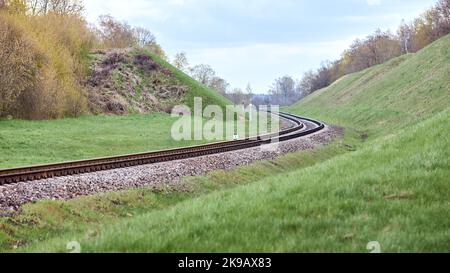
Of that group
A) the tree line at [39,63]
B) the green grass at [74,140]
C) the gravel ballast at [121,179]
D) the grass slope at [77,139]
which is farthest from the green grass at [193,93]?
the gravel ballast at [121,179]

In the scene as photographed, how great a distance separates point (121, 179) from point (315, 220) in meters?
10.1

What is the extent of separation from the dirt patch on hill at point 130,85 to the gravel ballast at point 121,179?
3133 centimetres

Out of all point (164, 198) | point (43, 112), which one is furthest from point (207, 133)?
point (164, 198)

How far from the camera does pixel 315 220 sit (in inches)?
300

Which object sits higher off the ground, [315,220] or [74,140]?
[315,220]

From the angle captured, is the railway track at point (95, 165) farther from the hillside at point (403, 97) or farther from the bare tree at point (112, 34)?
the bare tree at point (112, 34)

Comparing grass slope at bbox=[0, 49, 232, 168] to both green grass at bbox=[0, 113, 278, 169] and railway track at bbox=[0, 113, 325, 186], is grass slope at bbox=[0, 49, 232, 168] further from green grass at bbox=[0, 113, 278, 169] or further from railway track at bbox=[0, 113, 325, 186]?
railway track at bbox=[0, 113, 325, 186]

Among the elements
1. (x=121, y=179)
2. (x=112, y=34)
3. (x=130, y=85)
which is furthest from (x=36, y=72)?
(x=112, y=34)

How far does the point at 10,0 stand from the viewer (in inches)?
1761

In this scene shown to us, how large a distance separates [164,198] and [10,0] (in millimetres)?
36143

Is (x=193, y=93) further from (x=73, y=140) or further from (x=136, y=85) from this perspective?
(x=73, y=140)

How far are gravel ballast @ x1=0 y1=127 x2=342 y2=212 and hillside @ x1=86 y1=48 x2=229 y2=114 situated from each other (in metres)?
31.1

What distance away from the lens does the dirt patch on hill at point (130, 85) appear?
54375mm

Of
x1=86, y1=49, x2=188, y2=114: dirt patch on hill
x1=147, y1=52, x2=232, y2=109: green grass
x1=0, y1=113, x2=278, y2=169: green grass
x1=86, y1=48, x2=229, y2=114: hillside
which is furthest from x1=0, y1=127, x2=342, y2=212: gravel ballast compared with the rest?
x1=147, y1=52, x2=232, y2=109: green grass
